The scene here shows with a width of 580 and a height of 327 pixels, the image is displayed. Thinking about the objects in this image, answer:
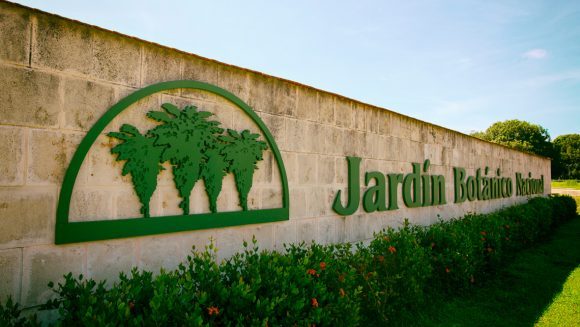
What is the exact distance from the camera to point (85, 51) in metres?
2.74

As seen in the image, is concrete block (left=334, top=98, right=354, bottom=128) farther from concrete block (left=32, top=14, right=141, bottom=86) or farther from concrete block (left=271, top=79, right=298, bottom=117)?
concrete block (left=32, top=14, right=141, bottom=86)

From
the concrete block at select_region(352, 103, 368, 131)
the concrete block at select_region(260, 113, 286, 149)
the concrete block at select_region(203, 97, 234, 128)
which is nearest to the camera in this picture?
the concrete block at select_region(203, 97, 234, 128)

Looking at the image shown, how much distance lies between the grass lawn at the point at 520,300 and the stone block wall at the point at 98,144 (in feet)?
6.25

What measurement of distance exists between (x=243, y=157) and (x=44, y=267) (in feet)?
6.13

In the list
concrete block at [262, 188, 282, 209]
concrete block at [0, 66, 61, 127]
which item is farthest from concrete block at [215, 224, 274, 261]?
concrete block at [0, 66, 61, 127]

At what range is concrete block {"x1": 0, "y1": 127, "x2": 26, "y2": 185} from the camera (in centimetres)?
237

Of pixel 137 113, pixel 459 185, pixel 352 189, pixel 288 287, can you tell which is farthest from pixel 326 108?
pixel 459 185

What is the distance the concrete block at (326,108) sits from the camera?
473 centimetres

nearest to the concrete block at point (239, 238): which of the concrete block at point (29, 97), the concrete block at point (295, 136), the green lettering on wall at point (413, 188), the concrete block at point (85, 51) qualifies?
the concrete block at point (295, 136)

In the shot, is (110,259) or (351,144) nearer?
(110,259)

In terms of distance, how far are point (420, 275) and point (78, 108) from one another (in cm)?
397

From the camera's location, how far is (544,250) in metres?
8.48

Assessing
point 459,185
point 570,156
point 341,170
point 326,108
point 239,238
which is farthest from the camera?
point 570,156

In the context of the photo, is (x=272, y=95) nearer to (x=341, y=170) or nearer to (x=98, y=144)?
(x=341, y=170)
